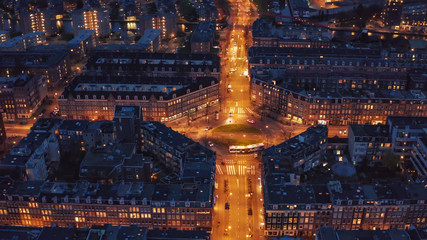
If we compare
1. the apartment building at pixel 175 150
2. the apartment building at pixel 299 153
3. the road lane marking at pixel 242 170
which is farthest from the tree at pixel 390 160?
the apartment building at pixel 175 150

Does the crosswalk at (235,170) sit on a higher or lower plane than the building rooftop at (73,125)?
lower

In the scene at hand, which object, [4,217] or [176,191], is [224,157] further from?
[4,217]

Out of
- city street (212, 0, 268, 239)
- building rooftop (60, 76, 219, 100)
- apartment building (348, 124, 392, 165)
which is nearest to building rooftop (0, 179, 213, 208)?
city street (212, 0, 268, 239)

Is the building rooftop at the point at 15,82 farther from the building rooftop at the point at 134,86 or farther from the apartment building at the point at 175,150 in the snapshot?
the apartment building at the point at 175,150

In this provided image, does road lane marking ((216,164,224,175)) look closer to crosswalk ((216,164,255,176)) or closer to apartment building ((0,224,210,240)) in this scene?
crosswalk ((216,164,255,176))

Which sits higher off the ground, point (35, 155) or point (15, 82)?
point (15, 82)

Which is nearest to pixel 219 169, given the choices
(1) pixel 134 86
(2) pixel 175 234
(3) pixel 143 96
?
(2) pixel 175 234

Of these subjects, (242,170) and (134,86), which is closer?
(242,170)

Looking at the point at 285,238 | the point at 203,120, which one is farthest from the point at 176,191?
the point at 203,120

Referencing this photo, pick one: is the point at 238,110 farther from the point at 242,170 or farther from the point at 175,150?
the point at 175,150

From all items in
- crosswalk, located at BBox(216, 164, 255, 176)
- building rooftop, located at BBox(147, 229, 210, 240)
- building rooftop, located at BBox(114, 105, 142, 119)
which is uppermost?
building rooftop, located at BBox(114, 105, 142, 119)
